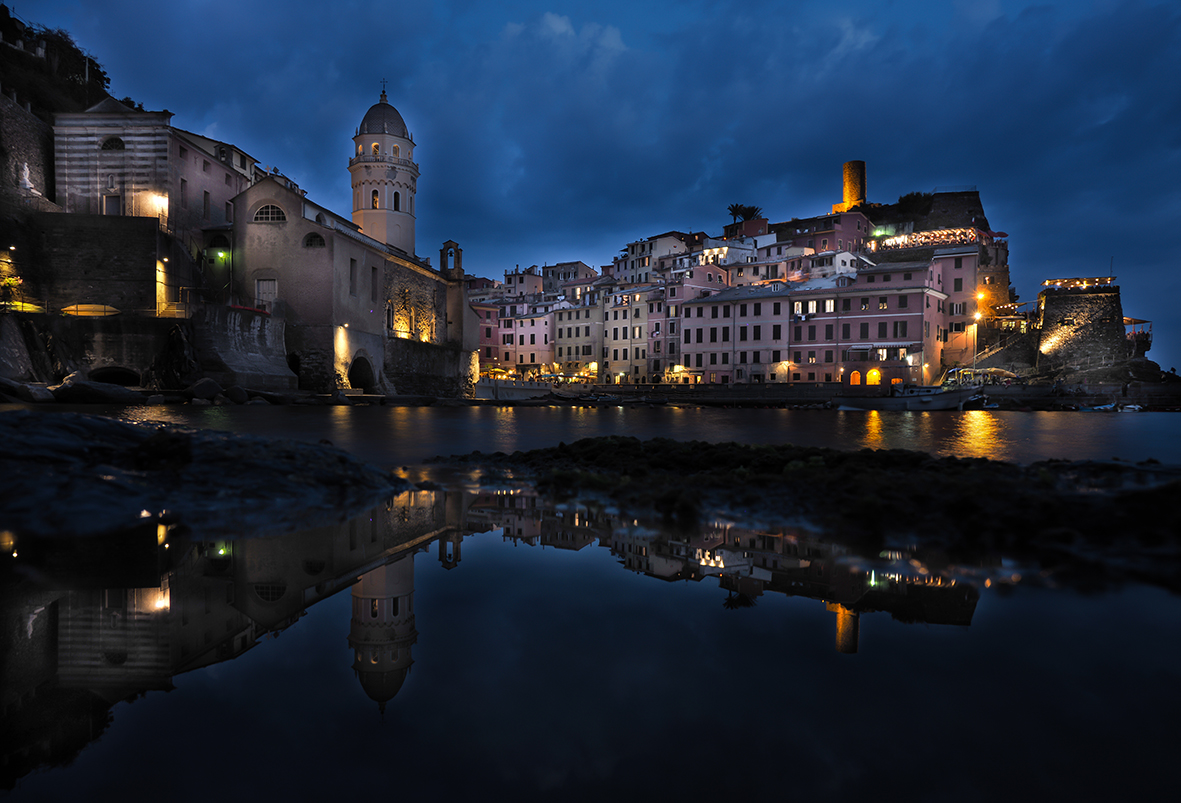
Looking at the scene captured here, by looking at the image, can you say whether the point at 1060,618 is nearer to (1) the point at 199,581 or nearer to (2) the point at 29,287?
(1) the point at 199,581

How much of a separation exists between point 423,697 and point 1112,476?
630 cm

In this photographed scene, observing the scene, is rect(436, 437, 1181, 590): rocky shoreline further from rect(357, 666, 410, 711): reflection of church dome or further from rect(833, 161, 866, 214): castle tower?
rect(833, 161, 866, 214): castle tower

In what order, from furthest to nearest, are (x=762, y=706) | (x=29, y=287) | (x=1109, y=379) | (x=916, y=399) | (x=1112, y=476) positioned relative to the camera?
1. (x=1109, y=379)
2. (x=916, y=399)
3. (x=29, y=287)
4. (x=1112, y=476)
5. (x=762, y=706)

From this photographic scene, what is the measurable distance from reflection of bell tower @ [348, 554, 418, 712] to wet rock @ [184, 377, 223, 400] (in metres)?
30.0

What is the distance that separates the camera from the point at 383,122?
56938mm

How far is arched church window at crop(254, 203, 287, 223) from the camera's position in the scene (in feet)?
129

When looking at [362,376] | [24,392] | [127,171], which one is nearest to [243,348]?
[362,376]

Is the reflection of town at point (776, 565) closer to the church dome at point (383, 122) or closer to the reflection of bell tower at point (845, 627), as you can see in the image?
the reflection of bell tower at point (845, 627)

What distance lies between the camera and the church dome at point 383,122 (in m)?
56.9

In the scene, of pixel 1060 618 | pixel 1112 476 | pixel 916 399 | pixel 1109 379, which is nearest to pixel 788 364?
pixel 916 399

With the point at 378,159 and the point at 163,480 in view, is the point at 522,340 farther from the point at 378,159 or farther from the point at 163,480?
the point at 163,480

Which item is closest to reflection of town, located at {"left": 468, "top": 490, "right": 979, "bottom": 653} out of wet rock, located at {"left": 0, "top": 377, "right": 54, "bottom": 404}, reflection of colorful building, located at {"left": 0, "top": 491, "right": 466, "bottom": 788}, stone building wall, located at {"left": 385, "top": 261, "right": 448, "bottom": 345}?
reflection of colorful building, located at {"left": 0, "top": 491, "right": 466, "bottom": 788}

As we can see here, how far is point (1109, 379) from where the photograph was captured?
5031 cm

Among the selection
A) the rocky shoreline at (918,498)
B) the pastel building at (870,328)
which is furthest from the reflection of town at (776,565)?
the pastel building at (870,328)
